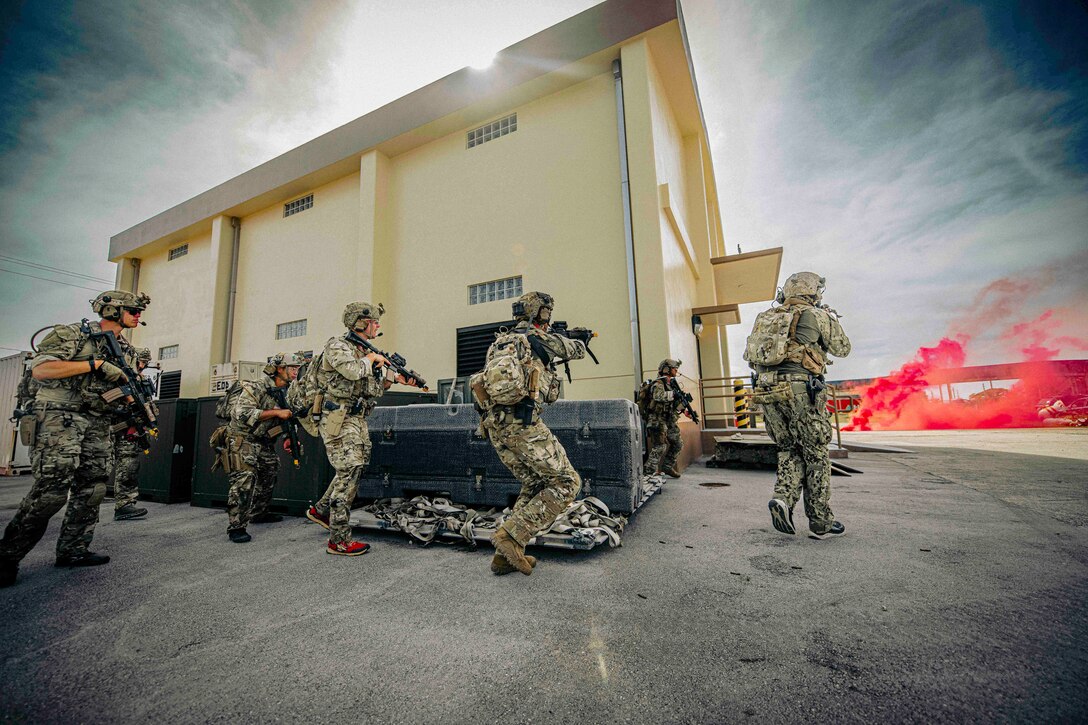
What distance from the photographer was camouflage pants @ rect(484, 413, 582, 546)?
273 centimetres

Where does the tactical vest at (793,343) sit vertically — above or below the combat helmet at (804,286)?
below

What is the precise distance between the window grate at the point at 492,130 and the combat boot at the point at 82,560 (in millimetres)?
9232

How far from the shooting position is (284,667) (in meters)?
1.67

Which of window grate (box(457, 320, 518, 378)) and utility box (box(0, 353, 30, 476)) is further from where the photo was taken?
utility box (box(0, 353, 30, 476))

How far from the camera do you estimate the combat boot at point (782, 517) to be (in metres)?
3.30

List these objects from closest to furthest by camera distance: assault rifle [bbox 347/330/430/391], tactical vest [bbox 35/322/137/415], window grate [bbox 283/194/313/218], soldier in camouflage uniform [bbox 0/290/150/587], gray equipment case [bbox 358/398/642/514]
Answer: soldier in camouflage uniform [bbox 0/290/150/587] < tactical vest [bbox 35/322/137/415] < gray equipment case [bbox 358/398/642/514] < assault rifle [bbox 347/330/430/391] < window grate [bbox 283/194/313/218]

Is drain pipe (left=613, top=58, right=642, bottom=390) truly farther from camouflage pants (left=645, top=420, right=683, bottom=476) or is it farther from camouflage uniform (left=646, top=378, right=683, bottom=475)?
camouflage pants (left=645, top=420, right=683, bottom=476)

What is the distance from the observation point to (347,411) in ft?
11.6

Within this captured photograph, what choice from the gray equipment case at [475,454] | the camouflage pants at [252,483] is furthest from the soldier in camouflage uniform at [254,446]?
the gray equipment case at [475,454]

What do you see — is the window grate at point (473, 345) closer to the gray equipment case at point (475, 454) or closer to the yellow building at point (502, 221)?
the yellow building at point (502, 221)

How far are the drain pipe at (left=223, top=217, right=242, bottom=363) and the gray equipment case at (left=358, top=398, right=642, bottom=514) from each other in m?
11.5

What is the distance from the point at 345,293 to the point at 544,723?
431 inches

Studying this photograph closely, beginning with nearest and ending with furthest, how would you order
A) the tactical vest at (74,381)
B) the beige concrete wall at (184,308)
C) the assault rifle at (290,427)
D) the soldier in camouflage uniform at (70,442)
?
the soldier in camouflage uniform at (70,442)
the tactical vest at (74,381)
the assault rifle at (290,427)
the beige concrete wall at (184,308)

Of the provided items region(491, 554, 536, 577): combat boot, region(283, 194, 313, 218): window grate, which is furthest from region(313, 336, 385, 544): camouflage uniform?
region(283, 194, 313, 218): window grate
